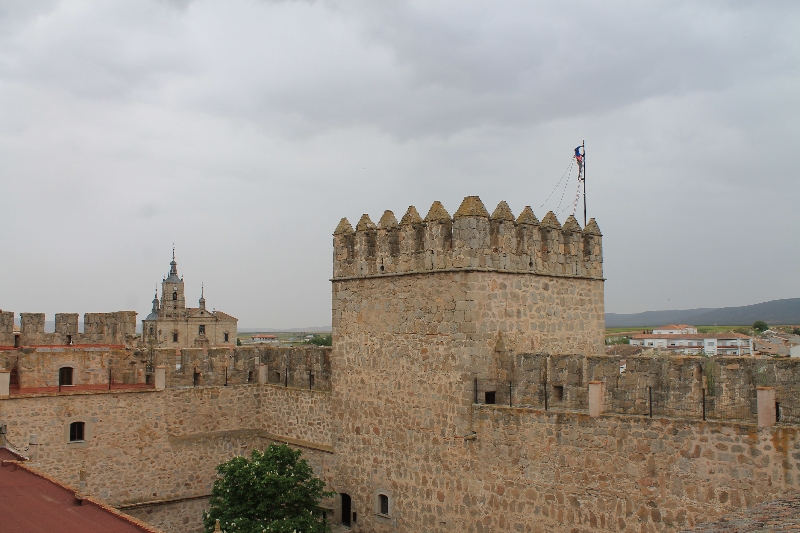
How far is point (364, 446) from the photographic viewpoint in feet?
49.3

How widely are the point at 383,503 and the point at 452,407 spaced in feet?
9.37

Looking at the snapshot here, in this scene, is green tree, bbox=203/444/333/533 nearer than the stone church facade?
Yes

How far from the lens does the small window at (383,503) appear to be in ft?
47.7

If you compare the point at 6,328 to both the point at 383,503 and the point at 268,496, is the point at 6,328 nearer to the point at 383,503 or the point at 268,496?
the point at 268,496

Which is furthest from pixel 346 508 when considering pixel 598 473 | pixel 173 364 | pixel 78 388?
pixel 78 388

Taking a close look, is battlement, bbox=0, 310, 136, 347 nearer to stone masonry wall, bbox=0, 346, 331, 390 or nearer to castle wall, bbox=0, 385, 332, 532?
stone masonry wall, bbox=0, 346, 331, 390

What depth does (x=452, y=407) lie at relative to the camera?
13.2 meters

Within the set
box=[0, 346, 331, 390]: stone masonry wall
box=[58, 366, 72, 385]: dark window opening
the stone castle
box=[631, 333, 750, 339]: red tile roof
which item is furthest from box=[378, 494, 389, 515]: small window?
box=[631, 333, 750, 339]: red tile roof

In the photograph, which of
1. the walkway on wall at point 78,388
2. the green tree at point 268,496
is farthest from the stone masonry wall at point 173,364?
the green tree at point 268,496

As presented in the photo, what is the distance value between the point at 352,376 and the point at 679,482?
6873 millimetres

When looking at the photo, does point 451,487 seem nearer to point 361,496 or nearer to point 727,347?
point 361,496

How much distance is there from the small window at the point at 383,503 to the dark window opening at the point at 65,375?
331 inches

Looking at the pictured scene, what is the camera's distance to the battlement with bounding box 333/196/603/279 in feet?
43.3

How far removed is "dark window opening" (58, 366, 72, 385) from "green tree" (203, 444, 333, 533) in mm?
5265
